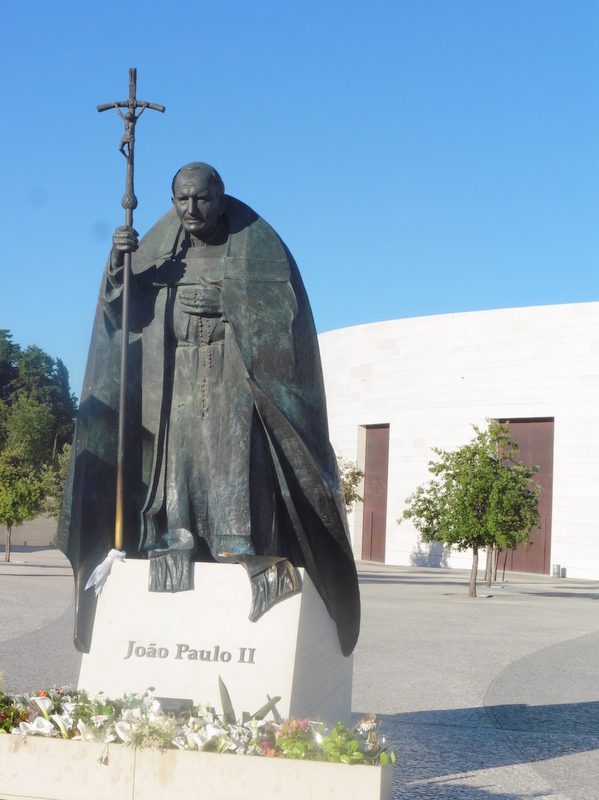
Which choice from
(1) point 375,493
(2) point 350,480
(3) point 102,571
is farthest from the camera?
(1) point 375,493

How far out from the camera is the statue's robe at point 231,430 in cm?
521

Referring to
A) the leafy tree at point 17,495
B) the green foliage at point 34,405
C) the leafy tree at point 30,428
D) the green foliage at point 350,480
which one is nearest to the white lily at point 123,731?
the leafy tree at point 17,495

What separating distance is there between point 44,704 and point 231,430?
162cm

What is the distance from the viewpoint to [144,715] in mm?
4230

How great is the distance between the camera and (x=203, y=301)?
5461 millimetres

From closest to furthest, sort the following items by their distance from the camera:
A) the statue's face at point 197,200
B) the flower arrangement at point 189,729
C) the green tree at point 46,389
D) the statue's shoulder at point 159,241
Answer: the flower arrangement at point 189,729, the statue's face at point 197,200, the statue's shoulder at point 159,241, the green tree at point 46,389

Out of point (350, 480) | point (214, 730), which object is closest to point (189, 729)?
point (214, 730)

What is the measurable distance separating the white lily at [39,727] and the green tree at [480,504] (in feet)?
65.4

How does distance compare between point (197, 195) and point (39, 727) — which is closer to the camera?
point (39, 727)

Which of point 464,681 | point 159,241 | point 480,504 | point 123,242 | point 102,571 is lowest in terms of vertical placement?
point 464,681

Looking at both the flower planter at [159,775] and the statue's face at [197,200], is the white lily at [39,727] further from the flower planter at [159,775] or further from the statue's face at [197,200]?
the statue's face at [197,200]

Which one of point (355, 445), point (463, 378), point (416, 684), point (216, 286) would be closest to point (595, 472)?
point (463, 378)

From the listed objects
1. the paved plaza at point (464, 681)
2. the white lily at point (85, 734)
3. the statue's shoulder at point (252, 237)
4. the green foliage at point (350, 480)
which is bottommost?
the paved plaza at point (464, 681)

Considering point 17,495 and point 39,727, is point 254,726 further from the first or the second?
point 17,495
